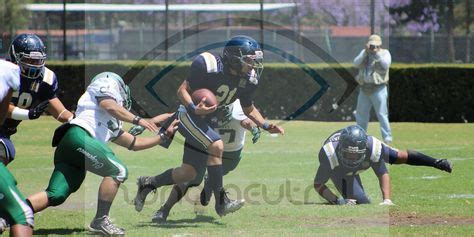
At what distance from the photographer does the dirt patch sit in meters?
7.98

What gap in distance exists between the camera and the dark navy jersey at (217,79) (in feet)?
31.6

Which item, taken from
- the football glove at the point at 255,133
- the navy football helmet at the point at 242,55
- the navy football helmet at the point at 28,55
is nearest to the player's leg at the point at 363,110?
the football glove at the point at 255,133

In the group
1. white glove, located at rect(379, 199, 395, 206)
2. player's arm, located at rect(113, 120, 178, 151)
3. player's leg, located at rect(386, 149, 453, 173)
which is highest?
player's arm, located at rect(113, 120, 178, 151)

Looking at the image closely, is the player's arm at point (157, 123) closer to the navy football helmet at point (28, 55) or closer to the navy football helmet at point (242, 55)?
the navy football helmet at point (242, 55)

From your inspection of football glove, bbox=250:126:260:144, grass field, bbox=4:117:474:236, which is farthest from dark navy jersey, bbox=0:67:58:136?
football glove, bbox=250:126:260:144

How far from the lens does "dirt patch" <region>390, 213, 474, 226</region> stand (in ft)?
30.5

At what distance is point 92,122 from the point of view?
28.3 feet

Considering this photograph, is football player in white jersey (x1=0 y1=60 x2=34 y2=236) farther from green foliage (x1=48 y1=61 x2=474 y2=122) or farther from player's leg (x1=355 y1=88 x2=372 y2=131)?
green foliage (x1=48 y1=61 x2=474 y2=122)

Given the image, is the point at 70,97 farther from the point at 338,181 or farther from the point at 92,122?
the point at 92,122

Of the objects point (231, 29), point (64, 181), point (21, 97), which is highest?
point (21, 97)

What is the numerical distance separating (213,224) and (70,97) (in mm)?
15284

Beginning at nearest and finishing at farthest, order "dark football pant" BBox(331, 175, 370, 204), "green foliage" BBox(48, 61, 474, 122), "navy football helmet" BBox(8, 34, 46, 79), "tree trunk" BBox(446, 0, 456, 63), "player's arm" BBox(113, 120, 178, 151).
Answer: "navy football helmet" BBox(8, 34, 46, 79)
"player's arm" BBox(113, 120, 178, 151)
"dark football pant" BBox(331, 175, 370, 204)
"green foliage" BBox(48, 61, 474, 122)
"tree trunk" BBox(446, 0, 456, 63)

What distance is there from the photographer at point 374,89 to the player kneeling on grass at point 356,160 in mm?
6769

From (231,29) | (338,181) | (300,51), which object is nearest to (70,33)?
(231,29)
